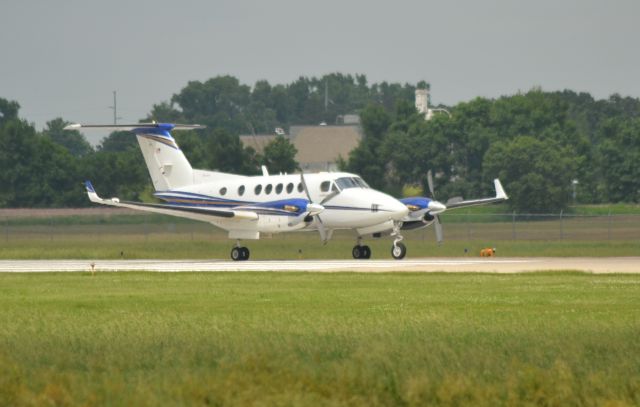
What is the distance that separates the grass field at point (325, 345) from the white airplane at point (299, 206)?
49.1 feet

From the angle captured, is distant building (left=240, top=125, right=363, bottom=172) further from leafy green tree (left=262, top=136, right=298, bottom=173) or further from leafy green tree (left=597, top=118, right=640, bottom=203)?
leafy green tree (left=262, top=136, right=298, bottom=173)

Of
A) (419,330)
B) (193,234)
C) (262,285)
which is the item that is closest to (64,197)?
(193,234)

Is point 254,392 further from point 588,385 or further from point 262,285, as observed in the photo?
point 262,285

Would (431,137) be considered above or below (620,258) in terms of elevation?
above

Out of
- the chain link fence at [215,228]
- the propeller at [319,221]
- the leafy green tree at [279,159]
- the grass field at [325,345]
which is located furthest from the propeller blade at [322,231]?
the leafy green tree at [279,159]

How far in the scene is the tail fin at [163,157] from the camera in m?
51.5

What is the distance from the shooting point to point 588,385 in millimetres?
14867

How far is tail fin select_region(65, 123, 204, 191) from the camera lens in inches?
2029

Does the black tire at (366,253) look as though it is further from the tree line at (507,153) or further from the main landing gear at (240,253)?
the tree line at (507,153)

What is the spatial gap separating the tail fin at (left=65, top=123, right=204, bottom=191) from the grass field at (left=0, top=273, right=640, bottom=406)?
66.7 ft

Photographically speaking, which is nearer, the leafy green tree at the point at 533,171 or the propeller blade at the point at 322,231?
the propeller blade at the point at 322,231

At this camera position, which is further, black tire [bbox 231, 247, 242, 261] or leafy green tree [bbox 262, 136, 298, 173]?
leafy green tree [bbox 262, 136, 298, 173]

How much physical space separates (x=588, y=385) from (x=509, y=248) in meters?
38.0

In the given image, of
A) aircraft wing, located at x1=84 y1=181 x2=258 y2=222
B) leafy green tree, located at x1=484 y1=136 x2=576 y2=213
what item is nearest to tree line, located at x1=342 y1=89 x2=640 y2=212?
leafy green tree, located at x1=484 y1=136 x2=576 y2=213
